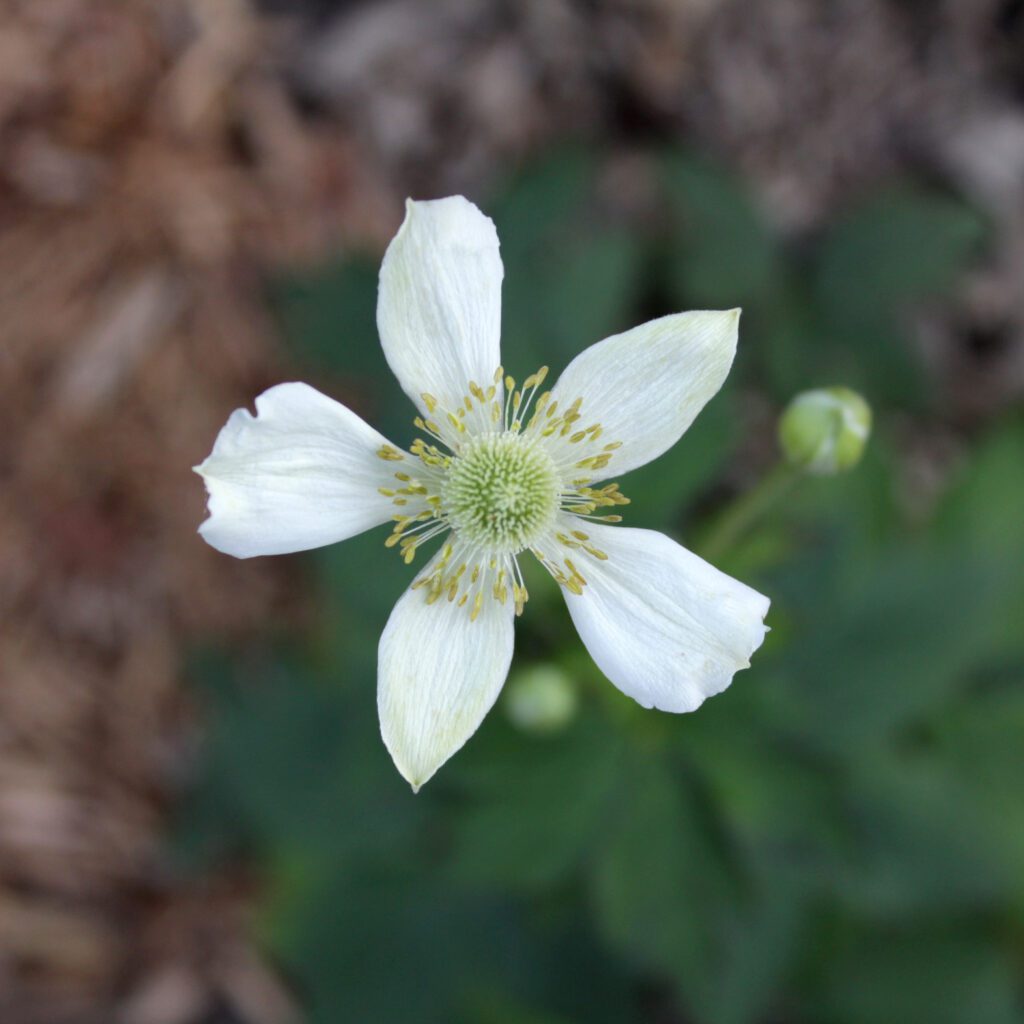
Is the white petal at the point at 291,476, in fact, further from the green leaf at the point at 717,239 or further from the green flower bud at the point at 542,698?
the green leaf at the point at 717,239

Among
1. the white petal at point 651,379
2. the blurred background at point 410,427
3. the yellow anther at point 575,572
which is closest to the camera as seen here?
the white petal at point 651,379

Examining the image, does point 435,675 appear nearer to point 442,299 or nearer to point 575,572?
point 575,572

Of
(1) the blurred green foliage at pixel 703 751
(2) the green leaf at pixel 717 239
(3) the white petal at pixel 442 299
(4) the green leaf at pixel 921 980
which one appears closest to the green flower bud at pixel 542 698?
(1) the blurred green foliage at pixel 703 751

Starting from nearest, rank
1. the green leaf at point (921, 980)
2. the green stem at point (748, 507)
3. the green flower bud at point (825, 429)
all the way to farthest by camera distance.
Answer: the green flower bud at point (825, 429) < the green stem at point (748, 507) < the green leaf at point (921, 980)

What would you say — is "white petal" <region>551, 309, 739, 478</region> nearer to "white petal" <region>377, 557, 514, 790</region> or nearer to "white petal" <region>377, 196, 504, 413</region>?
"white petal" <region>377, 196, 504, 413</region>

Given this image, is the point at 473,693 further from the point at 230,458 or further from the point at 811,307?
the point at 811,307

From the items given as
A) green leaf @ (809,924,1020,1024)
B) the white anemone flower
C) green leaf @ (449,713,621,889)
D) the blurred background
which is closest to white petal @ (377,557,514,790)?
the white anemone flower

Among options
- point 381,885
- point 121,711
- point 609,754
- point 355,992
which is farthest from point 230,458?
point 121,711
